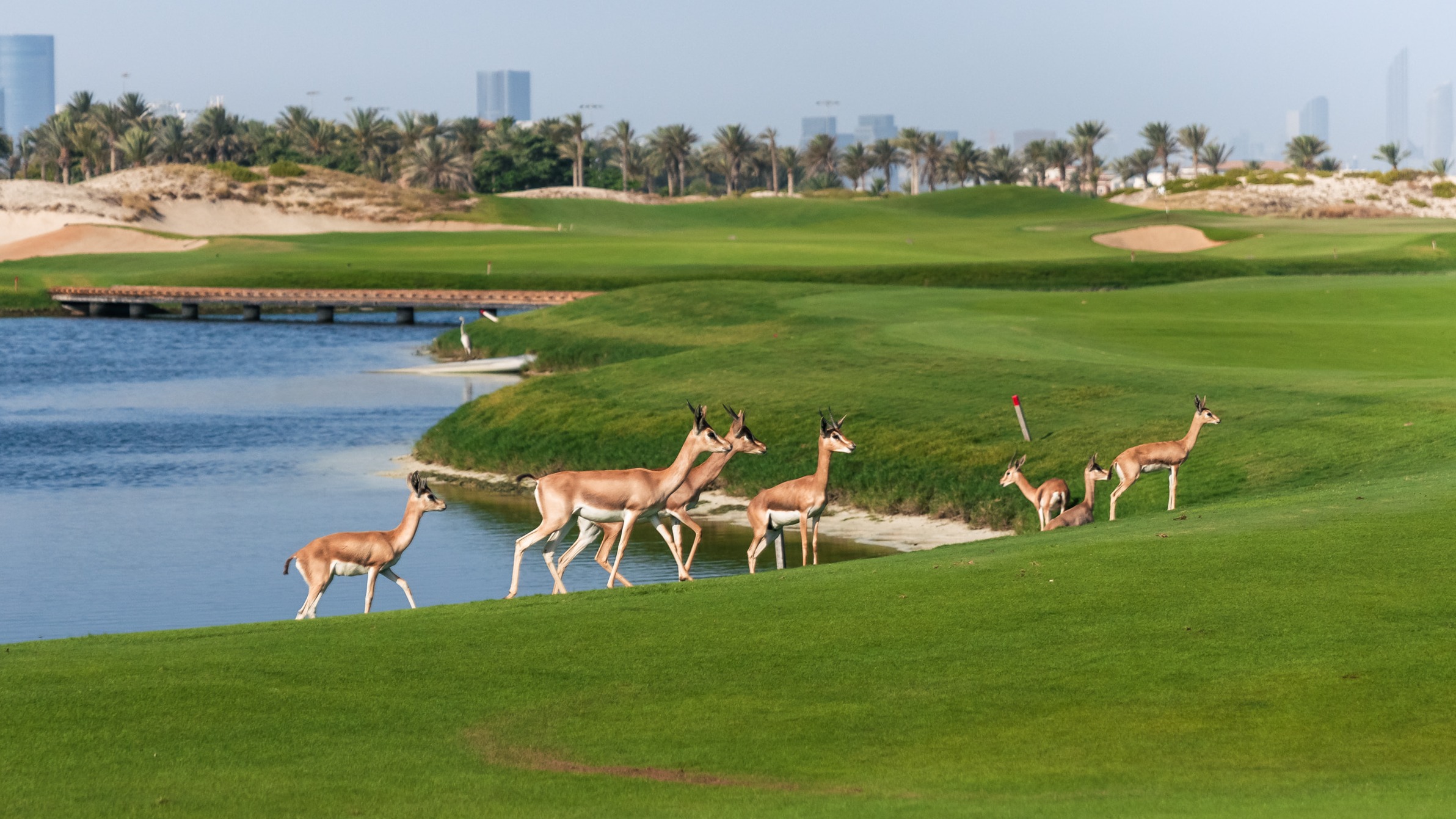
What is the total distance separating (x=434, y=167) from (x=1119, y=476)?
171060 mm

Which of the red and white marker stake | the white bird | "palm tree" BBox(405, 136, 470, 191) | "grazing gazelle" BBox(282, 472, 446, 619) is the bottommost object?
"grazing gazelle" BBox(282, 472, 446, 619)

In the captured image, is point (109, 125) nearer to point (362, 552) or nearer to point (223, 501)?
point (223, 501)

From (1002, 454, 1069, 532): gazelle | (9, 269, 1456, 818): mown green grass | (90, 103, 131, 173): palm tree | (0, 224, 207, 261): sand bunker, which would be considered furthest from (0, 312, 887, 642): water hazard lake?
(90, 103, 131, 173): palm tree

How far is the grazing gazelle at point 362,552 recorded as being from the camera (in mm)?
19422

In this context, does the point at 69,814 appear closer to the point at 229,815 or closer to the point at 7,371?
the point at 229,815

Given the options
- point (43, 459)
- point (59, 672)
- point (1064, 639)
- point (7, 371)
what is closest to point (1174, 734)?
point (1064, 639)

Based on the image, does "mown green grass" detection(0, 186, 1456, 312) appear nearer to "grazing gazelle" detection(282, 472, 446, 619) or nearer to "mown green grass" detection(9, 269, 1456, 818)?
"grazing gazelle" detection(282, 472, 446, 619)

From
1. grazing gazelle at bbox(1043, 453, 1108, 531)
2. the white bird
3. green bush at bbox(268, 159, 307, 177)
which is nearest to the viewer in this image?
grazing gazelle at bbox(1043, 453, 1108, 531)

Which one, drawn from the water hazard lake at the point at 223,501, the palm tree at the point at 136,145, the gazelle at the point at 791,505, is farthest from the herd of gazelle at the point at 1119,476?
the palm tree at the point at 136,145

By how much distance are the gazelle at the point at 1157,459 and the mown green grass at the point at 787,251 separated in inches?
2370

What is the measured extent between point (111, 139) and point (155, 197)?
40952 millimetres

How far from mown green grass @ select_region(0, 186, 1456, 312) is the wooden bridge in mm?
2099

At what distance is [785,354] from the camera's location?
1791 inches

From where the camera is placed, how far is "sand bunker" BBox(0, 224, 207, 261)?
13150 cm
